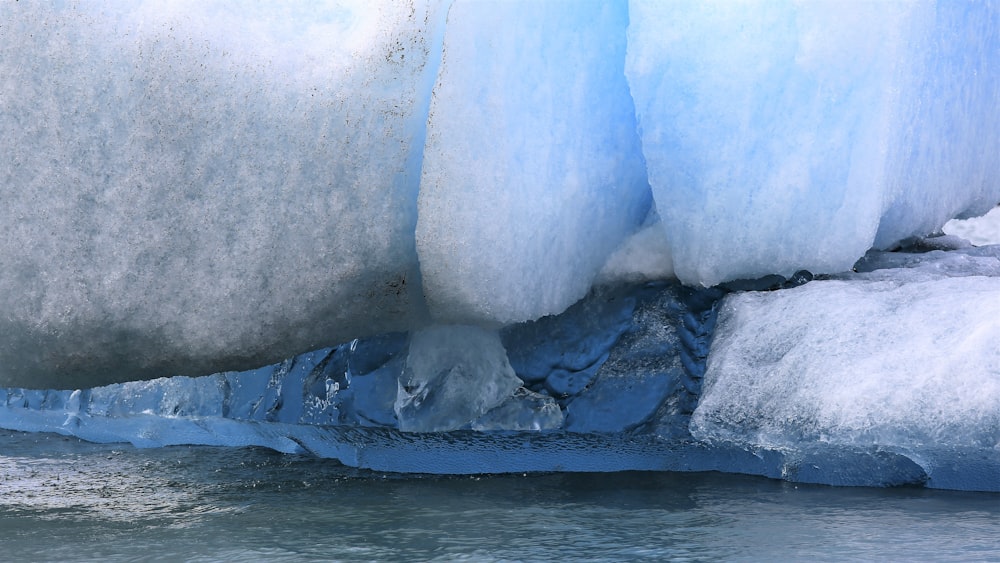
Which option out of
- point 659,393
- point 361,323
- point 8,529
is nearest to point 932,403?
point 659,393

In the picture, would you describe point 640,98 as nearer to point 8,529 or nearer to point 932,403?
point 932,403

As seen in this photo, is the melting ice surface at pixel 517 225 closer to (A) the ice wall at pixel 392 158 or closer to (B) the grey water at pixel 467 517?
(A) the ice wall at pixel 392 158

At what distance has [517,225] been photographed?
254 centimetres

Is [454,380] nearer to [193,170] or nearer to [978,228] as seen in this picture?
[193,170]

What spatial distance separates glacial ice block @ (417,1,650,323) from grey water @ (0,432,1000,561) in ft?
1.55

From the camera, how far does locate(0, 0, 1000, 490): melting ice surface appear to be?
236 cm

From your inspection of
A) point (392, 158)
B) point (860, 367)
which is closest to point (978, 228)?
point (860, 367)

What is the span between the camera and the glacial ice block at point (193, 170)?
7.71ft

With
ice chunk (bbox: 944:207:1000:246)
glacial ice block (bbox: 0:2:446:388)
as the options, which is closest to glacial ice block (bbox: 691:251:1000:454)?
glacial ice block (bbox: 0:2:446:388)

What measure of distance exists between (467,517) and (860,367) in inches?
35.8

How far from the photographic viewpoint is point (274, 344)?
102 inches

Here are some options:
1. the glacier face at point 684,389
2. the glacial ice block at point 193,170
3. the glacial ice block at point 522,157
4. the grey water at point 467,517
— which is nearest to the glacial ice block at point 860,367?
the glacier face at point 684,389

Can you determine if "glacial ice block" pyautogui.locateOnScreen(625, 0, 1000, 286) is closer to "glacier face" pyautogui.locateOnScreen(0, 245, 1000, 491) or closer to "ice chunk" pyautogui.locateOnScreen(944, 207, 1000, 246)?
"glacier face" pyautogui.locateOnScreen(0, 245, 1000, 491)

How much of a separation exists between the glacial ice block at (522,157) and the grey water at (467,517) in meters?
0.47
